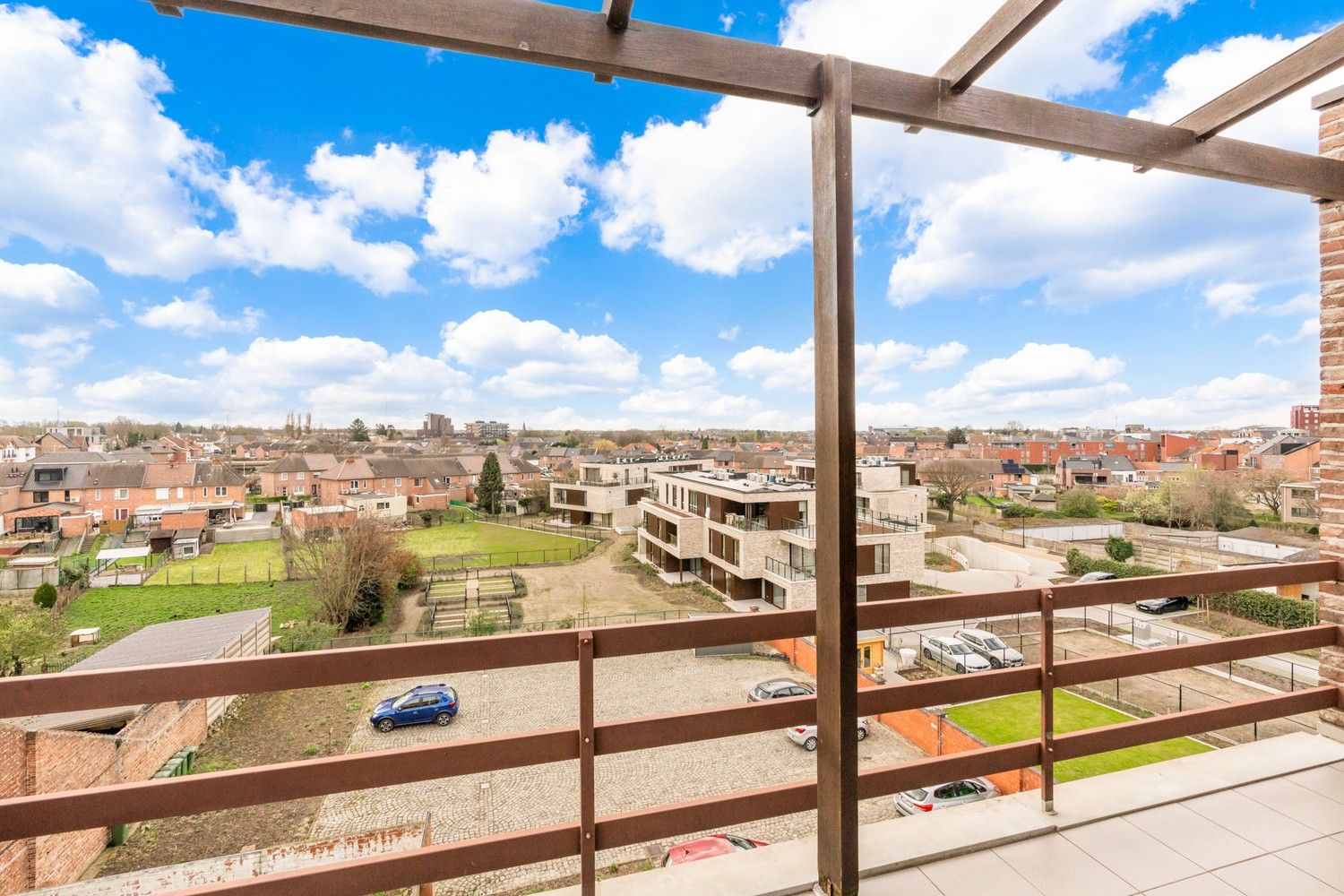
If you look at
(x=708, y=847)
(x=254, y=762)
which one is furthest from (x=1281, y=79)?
(x=254, y=762)

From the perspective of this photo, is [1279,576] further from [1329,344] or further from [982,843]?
[982,843]

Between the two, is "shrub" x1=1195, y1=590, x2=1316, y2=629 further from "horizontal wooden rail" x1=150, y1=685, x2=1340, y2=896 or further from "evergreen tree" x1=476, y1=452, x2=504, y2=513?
"evergreen tree" x1=476, y1=452, x2=504, y2=513

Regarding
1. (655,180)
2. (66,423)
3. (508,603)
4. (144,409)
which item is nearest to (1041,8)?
(655,180)

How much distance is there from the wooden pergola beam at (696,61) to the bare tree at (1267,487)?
37.2 feet

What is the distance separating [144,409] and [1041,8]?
27.4 m

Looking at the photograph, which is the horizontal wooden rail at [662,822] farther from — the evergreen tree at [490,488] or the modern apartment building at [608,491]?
the evergreen tree at [490,488]

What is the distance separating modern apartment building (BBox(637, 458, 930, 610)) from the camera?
45.4ft

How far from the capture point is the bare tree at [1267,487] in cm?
920

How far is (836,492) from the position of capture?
1296 mm

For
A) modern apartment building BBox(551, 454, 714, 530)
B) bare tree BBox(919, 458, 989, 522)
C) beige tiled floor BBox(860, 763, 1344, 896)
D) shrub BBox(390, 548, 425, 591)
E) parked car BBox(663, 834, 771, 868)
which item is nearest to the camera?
beige tiled floor BBox(860, 763, 1344, 896)

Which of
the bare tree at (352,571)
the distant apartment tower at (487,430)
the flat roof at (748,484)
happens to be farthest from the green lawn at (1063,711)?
the distant apartment tower at (487,430)

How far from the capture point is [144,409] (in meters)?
19.8

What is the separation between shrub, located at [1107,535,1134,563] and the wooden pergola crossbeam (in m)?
16.2

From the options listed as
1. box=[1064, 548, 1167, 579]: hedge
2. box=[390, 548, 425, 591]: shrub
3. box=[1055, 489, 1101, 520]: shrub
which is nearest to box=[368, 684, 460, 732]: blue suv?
box=[390, 548, 425, 591]: shrub
